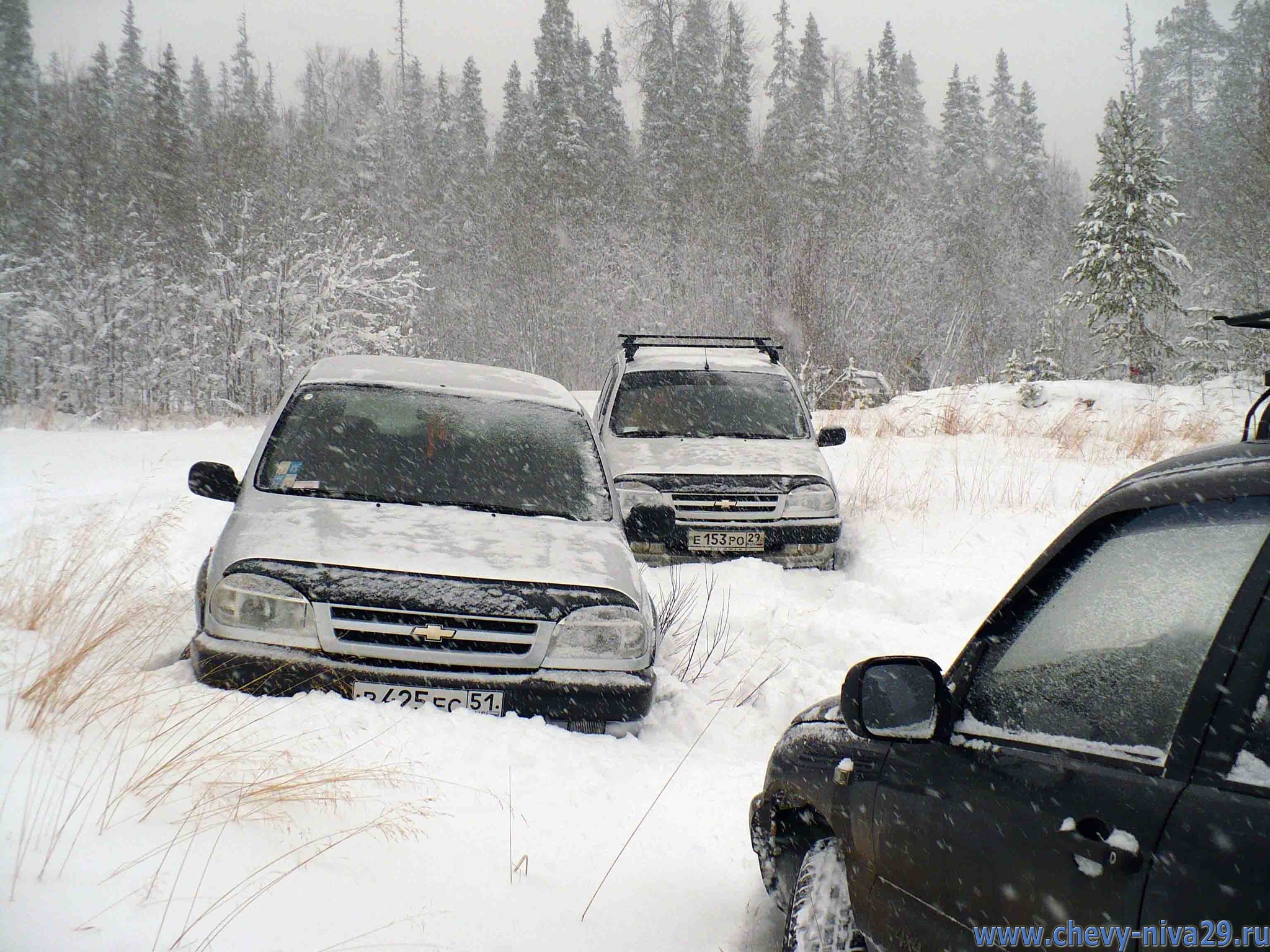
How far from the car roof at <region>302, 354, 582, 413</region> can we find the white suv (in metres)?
1.52

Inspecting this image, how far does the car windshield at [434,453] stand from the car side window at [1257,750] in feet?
12.1

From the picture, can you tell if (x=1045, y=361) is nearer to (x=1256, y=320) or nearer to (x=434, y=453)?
(x=434, y=453)

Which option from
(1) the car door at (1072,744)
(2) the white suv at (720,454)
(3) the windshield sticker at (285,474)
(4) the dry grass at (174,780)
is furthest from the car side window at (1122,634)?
(2) the white suv at (720,454)

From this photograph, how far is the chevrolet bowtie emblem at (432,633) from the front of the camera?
3.64 metres

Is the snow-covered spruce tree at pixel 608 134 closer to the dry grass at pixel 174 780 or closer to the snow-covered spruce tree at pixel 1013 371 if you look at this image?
the snow-covered spruce tree at pixel 1013 371

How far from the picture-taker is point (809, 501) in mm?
7637

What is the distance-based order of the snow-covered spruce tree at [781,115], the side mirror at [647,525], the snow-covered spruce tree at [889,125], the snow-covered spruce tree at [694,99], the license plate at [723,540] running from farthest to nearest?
1. the snow-covered spruce tree at [889,125]
2. the snow-covered spruce tree at [694,99]
3. the snow-covered spruce tree at [781,115]
4. the license plate at [723,540]
5. the side mirror at [647,525]

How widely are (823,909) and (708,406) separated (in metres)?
7.01

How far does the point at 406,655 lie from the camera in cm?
362

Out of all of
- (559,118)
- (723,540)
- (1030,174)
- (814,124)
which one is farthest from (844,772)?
(1030,174)

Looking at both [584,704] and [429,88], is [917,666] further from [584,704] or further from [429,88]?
[429,88]

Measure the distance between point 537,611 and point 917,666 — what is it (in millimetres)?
2201

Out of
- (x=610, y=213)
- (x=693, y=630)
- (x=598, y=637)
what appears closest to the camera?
(x=598, y=637)

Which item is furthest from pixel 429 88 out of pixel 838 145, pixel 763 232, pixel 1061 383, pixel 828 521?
pixel 828 521
